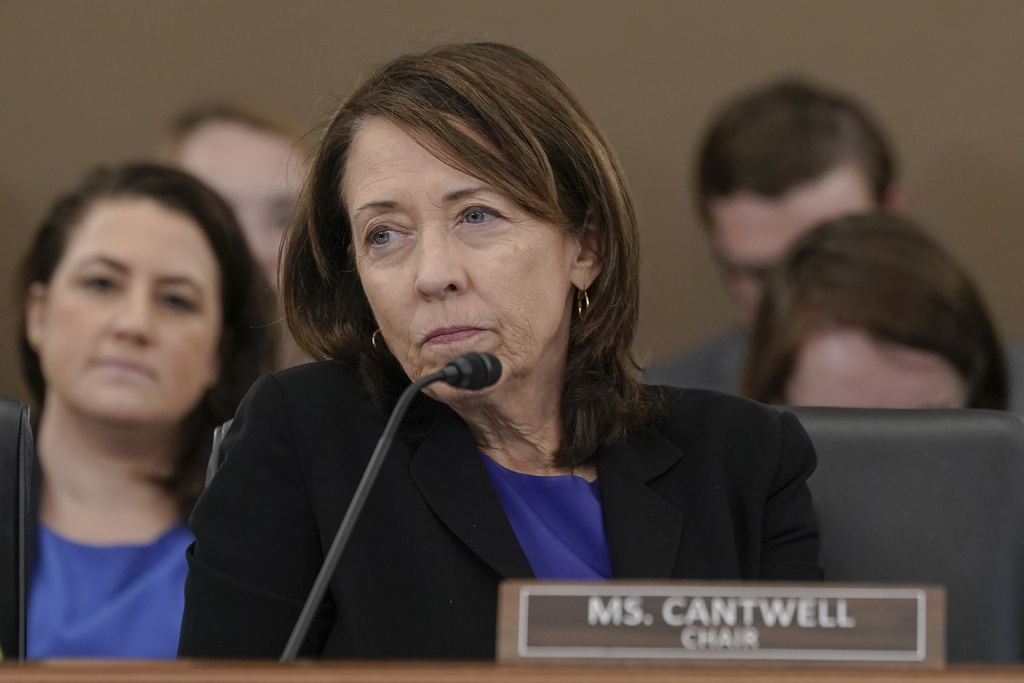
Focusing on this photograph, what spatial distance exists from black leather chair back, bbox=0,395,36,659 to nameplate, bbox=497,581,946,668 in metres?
0.71

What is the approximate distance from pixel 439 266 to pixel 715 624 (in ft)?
1.98

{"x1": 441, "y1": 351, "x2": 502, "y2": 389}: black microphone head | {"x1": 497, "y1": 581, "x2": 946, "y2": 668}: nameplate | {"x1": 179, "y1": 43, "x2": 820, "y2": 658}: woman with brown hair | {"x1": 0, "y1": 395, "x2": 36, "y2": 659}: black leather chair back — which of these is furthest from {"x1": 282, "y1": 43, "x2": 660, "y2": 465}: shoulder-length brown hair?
{"x1": 497, "y1": 581, "x2": 946, "y2": 668}: nameplate

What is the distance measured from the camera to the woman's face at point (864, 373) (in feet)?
7.95

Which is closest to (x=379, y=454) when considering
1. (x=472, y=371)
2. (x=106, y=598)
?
(x=472, y=371)

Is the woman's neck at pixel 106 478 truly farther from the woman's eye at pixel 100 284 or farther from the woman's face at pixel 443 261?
the woman's face at pixel 443 261

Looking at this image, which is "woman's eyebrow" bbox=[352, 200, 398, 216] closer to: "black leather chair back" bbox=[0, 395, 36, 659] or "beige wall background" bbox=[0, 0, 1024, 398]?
"black leather chair back" bbox=[0, 395, 36, 659]

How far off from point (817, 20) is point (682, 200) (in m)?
0.68

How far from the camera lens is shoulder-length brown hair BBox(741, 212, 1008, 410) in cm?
244

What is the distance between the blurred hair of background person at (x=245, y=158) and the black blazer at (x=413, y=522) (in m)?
2.03

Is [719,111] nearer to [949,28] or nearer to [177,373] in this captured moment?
[949,28]

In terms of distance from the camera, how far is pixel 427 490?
1440 mm

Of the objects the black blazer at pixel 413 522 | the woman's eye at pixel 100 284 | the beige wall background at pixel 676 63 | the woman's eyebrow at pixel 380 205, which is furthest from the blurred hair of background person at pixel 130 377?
the beige wall background at pixel 676 63

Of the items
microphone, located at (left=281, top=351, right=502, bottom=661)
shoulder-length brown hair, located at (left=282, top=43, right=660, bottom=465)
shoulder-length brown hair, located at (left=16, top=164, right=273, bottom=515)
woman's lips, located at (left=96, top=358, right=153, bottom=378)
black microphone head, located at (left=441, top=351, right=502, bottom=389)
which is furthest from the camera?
shoulder-length brown hair, located at (left=16, top=164, right=273, bottom=515)

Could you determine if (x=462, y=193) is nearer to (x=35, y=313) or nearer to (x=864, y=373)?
(x=864, y=373)
